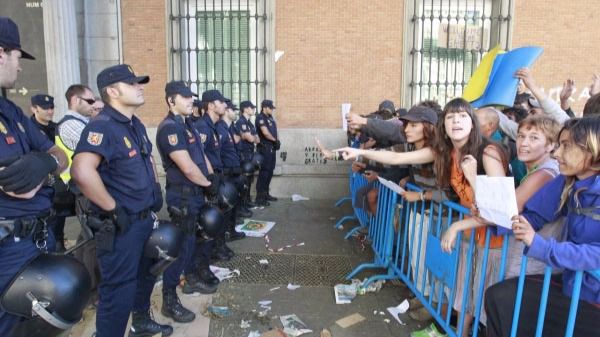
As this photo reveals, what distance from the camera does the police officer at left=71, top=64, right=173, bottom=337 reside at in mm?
2570

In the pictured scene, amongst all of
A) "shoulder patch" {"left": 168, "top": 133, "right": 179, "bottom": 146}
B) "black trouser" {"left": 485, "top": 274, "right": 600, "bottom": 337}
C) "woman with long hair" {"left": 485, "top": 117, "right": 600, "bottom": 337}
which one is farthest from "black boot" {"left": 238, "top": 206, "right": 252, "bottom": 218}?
"woman with long hair" {"left": 485, "top": 117, "right": 600, "bottom": 337}

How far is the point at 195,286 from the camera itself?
3902 mm

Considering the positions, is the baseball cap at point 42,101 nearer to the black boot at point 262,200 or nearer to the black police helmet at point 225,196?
the black police helmet at point 225,196

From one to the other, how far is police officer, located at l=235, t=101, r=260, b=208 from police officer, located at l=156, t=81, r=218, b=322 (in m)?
3.02

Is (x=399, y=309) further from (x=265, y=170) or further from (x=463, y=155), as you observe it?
(x=265, y=170)

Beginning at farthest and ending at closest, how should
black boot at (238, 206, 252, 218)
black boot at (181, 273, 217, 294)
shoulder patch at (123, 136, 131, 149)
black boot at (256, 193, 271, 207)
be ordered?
1. black boot at (256, 193, 271, 207)
2. black boot at (238, 206, 252, 218)
3. black boot at (181, 273, 217, 294)
4. shoulder patch at (123, 136, 131, 149)

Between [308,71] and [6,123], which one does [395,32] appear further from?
[6,123]

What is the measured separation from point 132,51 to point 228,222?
17.1 feet

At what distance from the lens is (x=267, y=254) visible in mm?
4977

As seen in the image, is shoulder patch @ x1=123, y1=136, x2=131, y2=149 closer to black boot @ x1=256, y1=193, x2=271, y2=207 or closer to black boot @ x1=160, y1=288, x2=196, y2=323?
black boot @ x1=160, y1=288, x2=196, y2=323

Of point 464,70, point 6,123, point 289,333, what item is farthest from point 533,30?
point 6,123

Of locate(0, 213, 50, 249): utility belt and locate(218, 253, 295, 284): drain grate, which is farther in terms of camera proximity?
locate(218, 253, 295, 284): drain grate

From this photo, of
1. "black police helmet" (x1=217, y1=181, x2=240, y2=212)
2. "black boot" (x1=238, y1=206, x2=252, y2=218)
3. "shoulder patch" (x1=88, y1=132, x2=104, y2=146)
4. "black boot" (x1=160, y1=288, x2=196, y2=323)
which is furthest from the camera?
"black boot" (x1=238, y1=206, x2=252, y2=218)

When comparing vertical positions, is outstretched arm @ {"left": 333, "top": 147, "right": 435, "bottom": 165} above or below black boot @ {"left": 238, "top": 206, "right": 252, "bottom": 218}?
above
